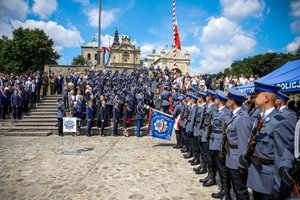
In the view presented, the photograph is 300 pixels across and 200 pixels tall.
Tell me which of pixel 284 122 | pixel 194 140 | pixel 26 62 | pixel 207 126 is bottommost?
pixel 194 140

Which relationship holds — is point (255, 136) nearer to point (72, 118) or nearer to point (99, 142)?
point (99, 142)

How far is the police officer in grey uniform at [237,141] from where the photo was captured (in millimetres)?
3871

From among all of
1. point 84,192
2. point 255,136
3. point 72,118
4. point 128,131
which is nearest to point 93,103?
point 72,118

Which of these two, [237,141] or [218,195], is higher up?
[237,141]

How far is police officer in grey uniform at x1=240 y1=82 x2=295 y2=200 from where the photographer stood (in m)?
2.75

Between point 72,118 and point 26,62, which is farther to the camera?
point 26,62

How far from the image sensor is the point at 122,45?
95062mm

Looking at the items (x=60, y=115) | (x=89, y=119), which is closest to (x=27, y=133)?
(x=60, y=115)

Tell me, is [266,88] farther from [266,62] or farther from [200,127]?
[266,62]

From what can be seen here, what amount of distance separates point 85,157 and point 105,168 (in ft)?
5.31

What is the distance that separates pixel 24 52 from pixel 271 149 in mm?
56130

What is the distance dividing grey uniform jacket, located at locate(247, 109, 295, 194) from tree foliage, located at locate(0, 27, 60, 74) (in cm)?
5427

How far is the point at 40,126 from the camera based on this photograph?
A: 571 inches

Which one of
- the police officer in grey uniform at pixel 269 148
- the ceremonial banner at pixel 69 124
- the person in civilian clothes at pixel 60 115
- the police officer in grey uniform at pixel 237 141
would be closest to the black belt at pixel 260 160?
the police officer in grey uniform at pixel 269 148
